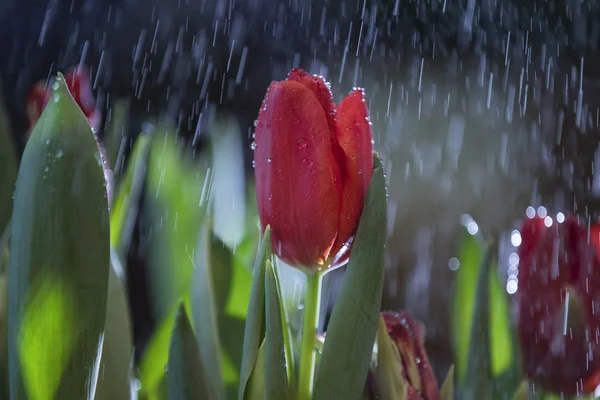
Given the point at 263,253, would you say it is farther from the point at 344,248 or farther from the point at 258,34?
the point at 258,34

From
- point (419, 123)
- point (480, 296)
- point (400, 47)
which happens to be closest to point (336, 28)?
point (400, 47)

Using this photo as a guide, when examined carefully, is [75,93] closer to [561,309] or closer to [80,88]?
[80,88]

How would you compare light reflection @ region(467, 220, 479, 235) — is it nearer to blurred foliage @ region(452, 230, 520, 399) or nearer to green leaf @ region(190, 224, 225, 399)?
blurred foliage @ region(452, 230, 520, 399)

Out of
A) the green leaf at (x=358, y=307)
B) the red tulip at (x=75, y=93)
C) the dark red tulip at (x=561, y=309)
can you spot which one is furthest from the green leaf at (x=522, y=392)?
the red tulip at (x=75, y=93)

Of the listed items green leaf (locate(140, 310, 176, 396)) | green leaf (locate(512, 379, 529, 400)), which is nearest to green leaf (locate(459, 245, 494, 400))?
green leaf (locate(512, 379, 529, 400))

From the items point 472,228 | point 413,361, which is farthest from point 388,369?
point 472,228

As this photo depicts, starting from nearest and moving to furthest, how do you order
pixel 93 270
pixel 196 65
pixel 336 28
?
pixel 93 270
pixel 196 65
pixel 336 28
